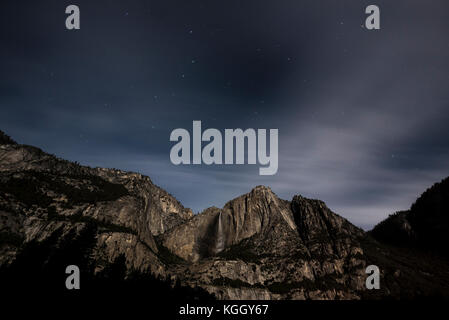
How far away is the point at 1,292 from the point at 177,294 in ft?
375

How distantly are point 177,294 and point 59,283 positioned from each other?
10117 centimetres

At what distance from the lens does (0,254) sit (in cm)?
16062

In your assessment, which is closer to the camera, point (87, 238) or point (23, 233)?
point (87, 238)

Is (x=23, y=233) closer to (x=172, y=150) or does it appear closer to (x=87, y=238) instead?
(x=87, y=238)

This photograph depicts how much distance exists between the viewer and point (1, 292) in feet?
Result: 298

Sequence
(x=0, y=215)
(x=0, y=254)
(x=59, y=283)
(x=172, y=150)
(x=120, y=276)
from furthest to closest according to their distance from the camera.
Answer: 1. (x=0, y=215)
2. (x=0, y=254)
3. (x=120, y=276)
4. (x=59, y=283)
5. (x=172, y=150)
